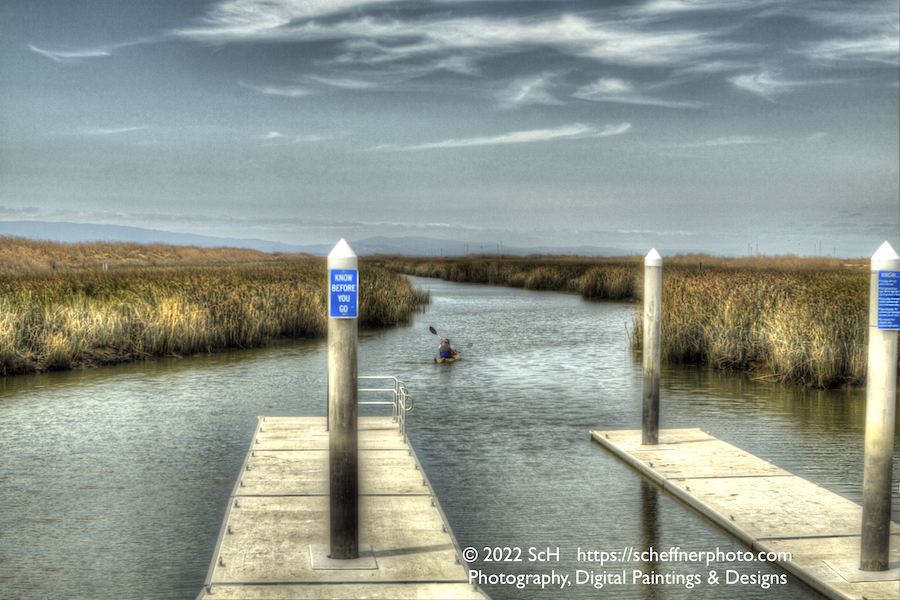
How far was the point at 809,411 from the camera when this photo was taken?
13383mm

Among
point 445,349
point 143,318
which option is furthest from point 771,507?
point 143,318

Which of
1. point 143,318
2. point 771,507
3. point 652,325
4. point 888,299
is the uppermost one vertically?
point 888,299

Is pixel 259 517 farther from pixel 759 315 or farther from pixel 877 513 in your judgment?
pixel 759 315

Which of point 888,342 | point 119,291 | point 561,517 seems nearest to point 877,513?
point 888,342

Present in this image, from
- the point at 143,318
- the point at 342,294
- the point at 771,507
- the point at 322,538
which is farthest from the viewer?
the point at 143,318

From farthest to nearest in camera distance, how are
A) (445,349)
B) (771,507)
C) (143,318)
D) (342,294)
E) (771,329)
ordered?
(143,318)
(445,349)
(771,329)
(771,507)
(342,294)

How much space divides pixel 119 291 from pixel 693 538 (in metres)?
18.9

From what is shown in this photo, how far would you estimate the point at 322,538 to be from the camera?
20.9ft

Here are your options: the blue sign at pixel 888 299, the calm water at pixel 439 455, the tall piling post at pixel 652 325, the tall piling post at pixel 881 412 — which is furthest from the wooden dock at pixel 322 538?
the blue sign at pixel 888 299

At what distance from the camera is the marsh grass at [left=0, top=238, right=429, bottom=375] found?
18.0 m

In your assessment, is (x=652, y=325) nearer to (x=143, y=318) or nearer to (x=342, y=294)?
(x=342, y=294)

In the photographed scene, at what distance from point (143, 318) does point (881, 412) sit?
18.1 metres

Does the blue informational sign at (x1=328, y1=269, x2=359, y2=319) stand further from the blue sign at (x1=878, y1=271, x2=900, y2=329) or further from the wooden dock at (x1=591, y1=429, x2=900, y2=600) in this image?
the wooden dock at (x1=591, y1=429, x2=900, y2=600)

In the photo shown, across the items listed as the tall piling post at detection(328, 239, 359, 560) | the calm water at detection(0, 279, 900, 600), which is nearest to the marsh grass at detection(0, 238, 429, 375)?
the calm water at detection(0, 279, 900, 600)
